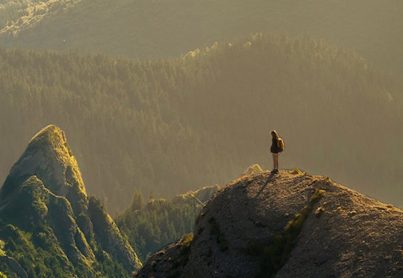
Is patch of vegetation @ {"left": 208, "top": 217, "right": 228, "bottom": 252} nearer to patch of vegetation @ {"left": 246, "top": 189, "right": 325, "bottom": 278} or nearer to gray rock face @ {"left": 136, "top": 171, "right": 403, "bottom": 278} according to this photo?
gray rock face @ {"left": 136, "top": 171, "right": 403, "bottom": 278}

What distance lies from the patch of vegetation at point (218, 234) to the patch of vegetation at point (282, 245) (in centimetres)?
326

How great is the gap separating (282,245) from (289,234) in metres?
0.93

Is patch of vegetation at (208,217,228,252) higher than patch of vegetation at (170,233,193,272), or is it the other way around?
patch of vegetation at (208,217,228,252)

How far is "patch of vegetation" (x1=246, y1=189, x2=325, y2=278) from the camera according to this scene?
225 ft

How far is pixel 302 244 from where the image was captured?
67.6 m

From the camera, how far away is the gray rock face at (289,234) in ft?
203

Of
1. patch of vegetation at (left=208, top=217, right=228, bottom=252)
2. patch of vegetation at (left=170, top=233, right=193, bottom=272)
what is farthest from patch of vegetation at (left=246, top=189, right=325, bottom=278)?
patch of vegetation at (left=170, top=233, right=193, bottom=272)

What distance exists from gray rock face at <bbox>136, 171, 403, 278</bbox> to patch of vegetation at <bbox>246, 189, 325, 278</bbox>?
0.07 meters

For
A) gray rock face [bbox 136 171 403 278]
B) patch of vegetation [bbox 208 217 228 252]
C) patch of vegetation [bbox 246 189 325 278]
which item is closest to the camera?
gray rock face [bbox 136 171 403 278]

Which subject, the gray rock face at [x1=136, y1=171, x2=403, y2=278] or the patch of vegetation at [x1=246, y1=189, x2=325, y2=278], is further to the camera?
the patch of vegetation at [x1=246, y1=189, x2=325, y2=278]

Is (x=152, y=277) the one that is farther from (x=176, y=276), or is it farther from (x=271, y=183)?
(x=271, y=183)

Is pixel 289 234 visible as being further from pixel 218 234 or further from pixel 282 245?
pixel 218 234

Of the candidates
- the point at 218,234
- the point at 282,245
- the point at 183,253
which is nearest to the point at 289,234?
the point at 282,245

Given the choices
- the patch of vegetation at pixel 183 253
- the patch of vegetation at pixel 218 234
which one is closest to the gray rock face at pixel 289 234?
the patch of vegetation at pixel 218 234
